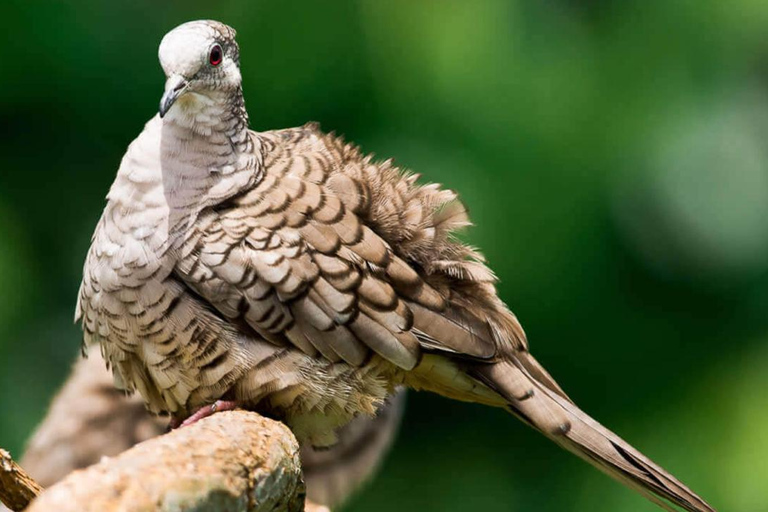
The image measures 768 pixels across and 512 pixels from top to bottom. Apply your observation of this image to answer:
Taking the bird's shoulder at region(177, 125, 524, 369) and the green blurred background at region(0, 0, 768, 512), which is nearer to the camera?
the bird's shoulder at region(177, 125, 524, 369)

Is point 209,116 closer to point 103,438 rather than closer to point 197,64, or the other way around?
point 197,64

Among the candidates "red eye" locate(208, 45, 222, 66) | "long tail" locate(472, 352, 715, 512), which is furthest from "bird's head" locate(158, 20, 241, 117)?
"long tail" locate(472, 352, 715, 512)

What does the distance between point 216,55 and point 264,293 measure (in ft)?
1.45

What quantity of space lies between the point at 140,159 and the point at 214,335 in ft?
1.18

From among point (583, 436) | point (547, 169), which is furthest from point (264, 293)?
point (547, 169)

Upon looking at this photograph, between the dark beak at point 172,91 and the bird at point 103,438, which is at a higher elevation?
the dark beak at point 172,91

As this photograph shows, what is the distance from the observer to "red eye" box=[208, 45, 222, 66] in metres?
1.91

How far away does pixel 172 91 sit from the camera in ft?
6.05

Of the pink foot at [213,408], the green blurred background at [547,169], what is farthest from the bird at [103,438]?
the green blurred background at [547,169]

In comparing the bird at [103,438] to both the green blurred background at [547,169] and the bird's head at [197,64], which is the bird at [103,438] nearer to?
the bird's head at [197,64]

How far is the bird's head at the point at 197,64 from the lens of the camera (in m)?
1.86

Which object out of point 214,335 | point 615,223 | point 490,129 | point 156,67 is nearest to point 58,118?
point 156,67

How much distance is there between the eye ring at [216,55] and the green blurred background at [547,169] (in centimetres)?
195

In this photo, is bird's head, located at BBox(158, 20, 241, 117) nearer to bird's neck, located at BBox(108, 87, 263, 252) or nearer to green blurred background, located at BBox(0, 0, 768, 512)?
bird's neck, located at BBox(108, 87, 263, 252)
